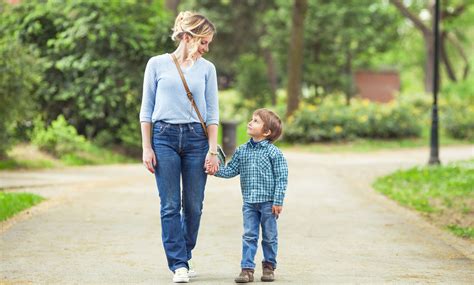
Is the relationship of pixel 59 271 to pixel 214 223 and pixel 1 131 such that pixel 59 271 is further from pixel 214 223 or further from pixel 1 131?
pixel 1 131

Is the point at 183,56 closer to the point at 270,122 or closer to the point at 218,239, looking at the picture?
the point at 270,122

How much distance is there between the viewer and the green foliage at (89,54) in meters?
22.0

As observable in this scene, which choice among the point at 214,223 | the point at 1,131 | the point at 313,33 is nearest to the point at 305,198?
the point at 214,223

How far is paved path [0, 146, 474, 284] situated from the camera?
8.02 m

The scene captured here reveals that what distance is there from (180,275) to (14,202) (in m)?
5.55

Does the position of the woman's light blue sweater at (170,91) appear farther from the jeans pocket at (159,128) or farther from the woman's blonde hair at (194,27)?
the woman's blonde hair at (194,27)

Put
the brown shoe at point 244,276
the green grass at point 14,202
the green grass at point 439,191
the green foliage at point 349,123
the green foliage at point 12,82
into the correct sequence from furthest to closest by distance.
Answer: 1. the green foliage at point 349,123
2. the green foliage at point 12,82
3. the green grass at point 439,191
4. the green grass at point 14,202
5. the brown shoe at point 244,276

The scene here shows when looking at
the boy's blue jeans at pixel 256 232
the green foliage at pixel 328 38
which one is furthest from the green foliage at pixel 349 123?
the boy's blue jeans at pixel 256 232

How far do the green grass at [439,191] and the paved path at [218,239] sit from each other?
0.32 meters

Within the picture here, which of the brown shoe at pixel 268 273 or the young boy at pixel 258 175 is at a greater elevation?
the young boy at pixel 258 175

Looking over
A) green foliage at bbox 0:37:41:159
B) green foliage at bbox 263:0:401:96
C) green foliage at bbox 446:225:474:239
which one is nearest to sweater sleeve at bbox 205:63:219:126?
green foliage at bbox 446:225:474:239

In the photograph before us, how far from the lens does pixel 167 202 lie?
7.39 metres

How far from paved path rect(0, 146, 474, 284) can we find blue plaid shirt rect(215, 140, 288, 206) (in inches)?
26.9

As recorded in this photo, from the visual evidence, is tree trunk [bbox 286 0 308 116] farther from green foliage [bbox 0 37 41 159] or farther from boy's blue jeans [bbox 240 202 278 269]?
boy's blue jeans [bbox 240 202 278 269]
